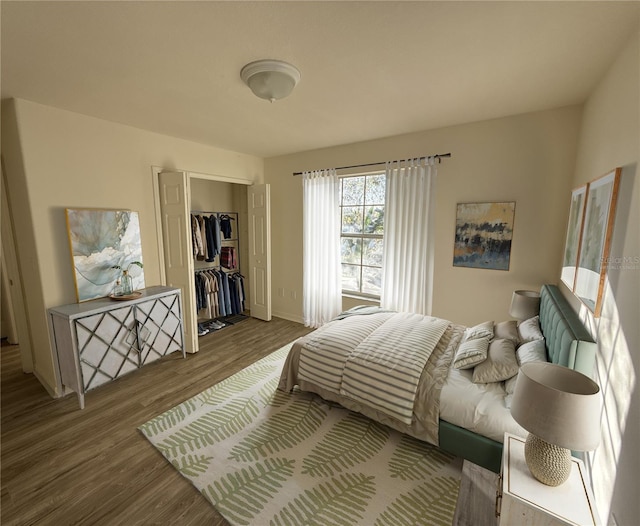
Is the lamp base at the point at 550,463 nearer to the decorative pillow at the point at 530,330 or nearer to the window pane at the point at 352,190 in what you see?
the decorative pillow at the point at 530,330

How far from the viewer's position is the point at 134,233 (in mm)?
3086

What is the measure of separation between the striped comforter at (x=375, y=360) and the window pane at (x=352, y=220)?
1665 millimetres

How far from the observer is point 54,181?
252cm

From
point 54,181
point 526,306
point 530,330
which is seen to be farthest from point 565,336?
point 54,181

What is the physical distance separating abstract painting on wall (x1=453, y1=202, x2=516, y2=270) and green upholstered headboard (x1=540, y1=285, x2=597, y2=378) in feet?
2.16

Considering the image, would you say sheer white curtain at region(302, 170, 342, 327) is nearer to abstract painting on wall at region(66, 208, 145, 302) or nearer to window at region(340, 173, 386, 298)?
window at region(340, 173, 386, 298)

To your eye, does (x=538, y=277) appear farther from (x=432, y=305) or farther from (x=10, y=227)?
(x=10, y=227)

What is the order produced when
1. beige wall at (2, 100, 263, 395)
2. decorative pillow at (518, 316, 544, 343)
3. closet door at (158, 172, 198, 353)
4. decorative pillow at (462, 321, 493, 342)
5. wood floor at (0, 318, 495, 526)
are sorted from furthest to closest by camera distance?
closet door at (158, 172, 198, 353) < beige wall at (2, 100, 263, 395) < decorative pillow at (462, 321, 493, 342) < decorative pillow at (518, 316, 544, 343) < wood floor at (0, 318, 495, 526)

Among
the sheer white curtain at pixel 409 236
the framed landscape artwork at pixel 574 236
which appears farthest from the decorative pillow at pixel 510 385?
the sheer white curtain at pixel 409 236

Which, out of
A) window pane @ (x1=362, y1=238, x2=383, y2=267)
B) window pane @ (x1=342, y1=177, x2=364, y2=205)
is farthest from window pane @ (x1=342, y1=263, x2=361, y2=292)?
window pane @ (x1=342, y1=177, x2=364, y2=205)

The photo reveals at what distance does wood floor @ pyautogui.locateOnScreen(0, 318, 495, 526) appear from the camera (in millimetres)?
1586

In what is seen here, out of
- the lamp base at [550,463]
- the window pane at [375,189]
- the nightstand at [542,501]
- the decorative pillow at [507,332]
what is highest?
the window pane at [375,189]

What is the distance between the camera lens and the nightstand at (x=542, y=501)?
112 centimetres

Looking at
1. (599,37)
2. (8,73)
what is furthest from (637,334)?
(8,73)
